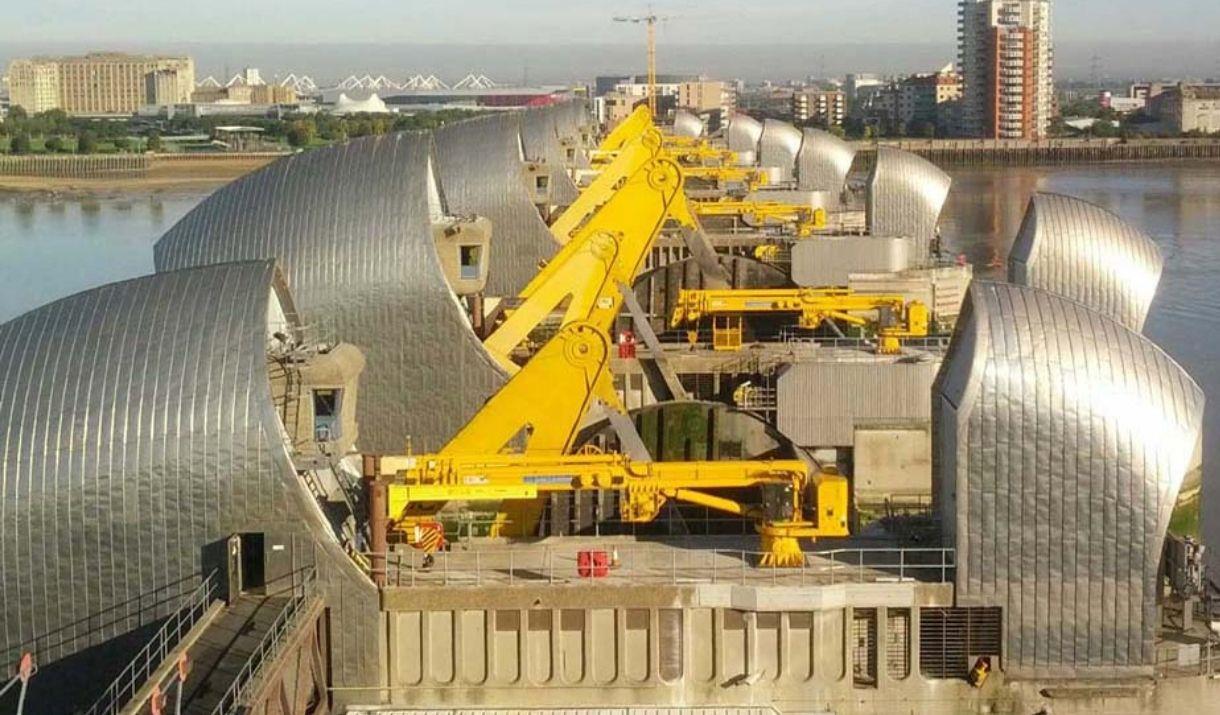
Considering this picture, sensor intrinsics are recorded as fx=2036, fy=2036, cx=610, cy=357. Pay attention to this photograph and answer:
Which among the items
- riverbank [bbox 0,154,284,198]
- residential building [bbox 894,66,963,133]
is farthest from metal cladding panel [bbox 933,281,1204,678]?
residential building [bbox 894,66,963,133]

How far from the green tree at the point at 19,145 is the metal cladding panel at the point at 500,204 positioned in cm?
8407

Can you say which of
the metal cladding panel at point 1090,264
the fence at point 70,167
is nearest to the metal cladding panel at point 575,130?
the metal cladding panel at point 1090,264

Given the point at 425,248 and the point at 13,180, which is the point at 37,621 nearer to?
the point at 425,248

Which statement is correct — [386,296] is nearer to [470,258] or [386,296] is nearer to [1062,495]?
[470,258]

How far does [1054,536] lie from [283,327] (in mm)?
6865

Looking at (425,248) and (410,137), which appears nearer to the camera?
(425,248)

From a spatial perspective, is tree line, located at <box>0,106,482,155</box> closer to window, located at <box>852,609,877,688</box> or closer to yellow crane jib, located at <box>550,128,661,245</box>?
yellow crane jib, located at <box>550,128,661,245</box>

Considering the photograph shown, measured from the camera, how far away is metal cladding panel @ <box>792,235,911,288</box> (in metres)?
38.4

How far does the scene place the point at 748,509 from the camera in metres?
18.1

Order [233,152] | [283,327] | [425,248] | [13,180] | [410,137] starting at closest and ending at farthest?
[283,327] < [425,248] < [410,137] < [13,180] < [233,152]

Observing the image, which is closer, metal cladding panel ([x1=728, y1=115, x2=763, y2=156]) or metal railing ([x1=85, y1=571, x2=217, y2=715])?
metal railing ([x1=85, y1=571, x2=217, y2=715])

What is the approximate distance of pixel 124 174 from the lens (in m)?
107

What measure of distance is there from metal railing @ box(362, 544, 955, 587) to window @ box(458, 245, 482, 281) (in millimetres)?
8498

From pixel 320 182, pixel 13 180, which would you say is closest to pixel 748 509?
pixel 320 182
